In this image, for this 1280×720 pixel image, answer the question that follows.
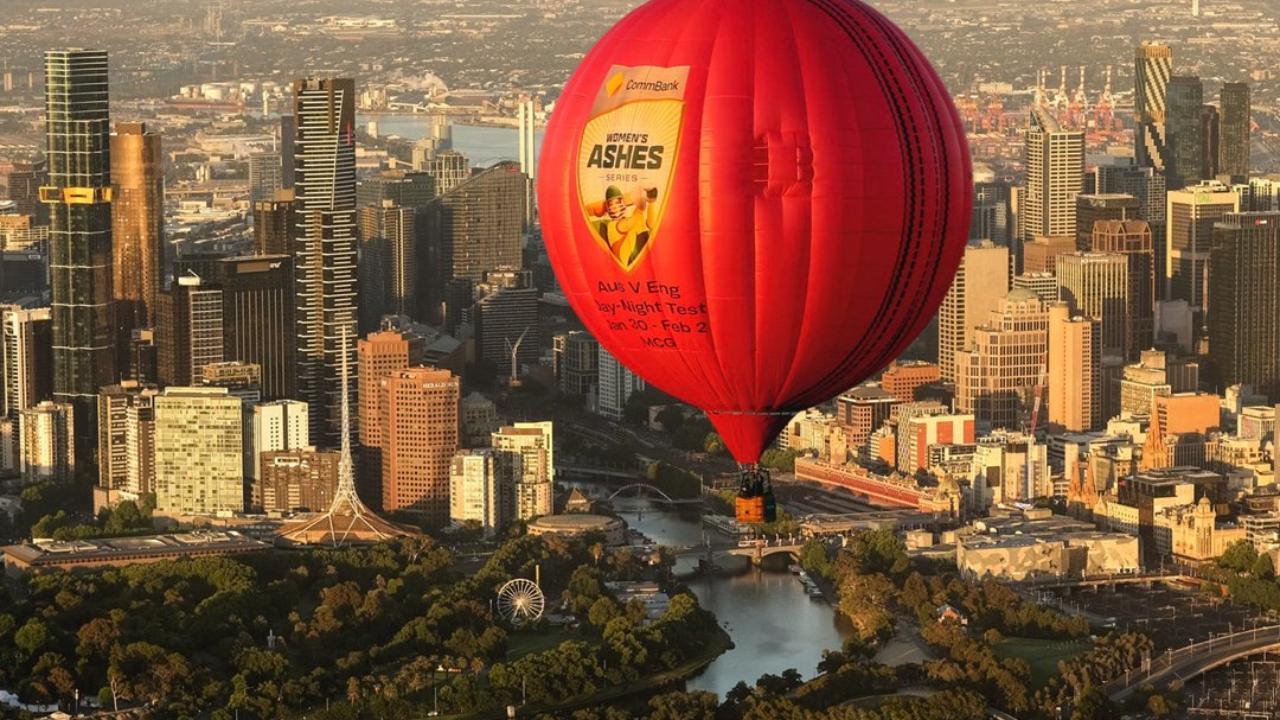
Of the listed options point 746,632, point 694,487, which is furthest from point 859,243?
point 694,487

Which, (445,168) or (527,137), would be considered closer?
(445,168)

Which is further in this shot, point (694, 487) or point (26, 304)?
point (26, 304)

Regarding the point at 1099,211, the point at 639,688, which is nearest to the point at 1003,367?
the point at 1099,211

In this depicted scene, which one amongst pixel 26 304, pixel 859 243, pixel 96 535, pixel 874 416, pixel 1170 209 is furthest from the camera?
pixel 1170 209

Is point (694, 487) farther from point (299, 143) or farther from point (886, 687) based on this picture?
point (886, 687)

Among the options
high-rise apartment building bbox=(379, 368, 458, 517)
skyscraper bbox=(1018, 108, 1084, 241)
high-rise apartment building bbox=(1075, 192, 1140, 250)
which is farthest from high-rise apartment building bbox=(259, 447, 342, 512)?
skyscraper bbox=(1018, 108, 1084, 241)

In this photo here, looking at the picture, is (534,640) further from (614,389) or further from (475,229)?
(475,229)

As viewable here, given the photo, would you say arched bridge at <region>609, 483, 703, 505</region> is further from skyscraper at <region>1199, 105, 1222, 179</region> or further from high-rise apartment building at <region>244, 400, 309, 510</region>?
skyscraper at <region>1199, 105, 1222, 179</region>

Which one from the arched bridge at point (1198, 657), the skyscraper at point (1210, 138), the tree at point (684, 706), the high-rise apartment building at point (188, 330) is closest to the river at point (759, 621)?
the tree at point (684, 706)
